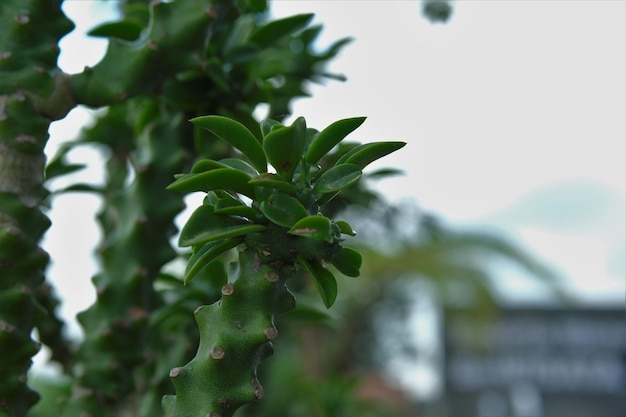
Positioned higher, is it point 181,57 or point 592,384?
point 592,384

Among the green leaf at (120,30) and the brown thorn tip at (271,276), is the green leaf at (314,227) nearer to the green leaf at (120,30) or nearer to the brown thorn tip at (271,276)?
the brown thorn tip at (271,276)

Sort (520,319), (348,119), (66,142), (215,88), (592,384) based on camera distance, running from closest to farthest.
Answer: (348,119) < (215,88) < (66,142) < (592,384) < (520,319)

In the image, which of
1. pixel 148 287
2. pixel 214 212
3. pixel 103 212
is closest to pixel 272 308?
pixel 214 212

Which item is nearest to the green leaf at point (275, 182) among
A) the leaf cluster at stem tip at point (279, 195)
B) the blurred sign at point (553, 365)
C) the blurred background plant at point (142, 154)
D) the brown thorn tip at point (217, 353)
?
the leaf cluster at stem tip at point (279, 195)

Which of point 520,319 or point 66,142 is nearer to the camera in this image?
point 66,142

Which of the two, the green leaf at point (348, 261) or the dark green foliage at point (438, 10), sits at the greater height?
the dark green foliage at point (438, 10)

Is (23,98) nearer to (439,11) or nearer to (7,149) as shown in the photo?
(7,149)
